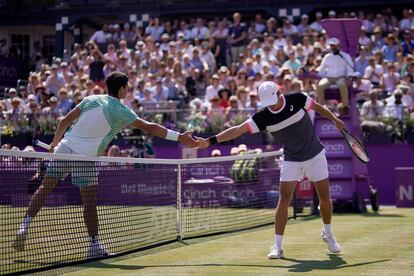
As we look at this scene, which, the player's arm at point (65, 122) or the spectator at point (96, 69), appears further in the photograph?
the spectator at point (96, 69)

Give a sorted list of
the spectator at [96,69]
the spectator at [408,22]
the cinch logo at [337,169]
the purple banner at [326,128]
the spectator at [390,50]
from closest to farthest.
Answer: the cinch logo at [337,169] < the purple banner at [326,128] < the spectator at [390,50] < the spectator at [408,22] < the spectator at [96,69]

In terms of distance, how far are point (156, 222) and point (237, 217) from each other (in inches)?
137

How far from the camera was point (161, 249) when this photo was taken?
470 inches

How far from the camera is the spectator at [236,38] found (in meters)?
28.6

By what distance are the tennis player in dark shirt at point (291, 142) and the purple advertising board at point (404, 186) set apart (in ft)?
28.5

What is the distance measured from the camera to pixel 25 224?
10.0m

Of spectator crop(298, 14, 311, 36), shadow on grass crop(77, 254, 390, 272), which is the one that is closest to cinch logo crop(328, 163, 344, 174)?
shadow on grass crop(77, 254, 390, 272)

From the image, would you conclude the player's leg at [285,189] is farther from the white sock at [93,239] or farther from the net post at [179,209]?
the net post at [179,209]

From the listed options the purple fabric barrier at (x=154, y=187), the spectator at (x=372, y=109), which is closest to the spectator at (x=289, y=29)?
the spectator at (x=372, y=109)

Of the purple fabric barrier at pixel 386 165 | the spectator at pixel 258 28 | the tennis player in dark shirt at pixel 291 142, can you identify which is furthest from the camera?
the spectator at pixel 258 28

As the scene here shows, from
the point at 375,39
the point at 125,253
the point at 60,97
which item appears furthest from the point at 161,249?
the point at 375,39

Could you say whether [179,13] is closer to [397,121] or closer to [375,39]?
[375,39]

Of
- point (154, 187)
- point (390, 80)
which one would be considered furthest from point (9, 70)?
point (154, 187)

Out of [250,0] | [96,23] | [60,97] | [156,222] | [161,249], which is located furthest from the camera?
[96,23]
